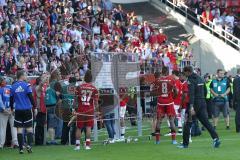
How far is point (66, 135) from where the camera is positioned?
67.1ft

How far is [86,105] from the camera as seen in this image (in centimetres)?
1823

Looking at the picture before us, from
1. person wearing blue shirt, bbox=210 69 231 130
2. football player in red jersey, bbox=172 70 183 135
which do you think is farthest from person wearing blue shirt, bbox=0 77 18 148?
person wearing blue shirt, bbox=210 69 231 130

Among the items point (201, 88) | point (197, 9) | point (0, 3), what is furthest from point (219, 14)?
point (201, 88)

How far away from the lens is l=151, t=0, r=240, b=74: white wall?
125 ft

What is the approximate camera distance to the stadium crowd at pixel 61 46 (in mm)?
20562

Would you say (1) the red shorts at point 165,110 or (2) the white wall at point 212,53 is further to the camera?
(2) the white wall at point 212,53

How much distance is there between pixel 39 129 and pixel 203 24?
20.4 m

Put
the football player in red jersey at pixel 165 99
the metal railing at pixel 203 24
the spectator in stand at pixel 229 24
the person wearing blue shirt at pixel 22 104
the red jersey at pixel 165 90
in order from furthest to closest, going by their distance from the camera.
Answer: the spectator in stand at pixel 229 24 < the metal railing at pixel 203 24 < the red jersey at pixel 165 90 < the football player in red jersey at pixel 165 99 < the person wearing blue shirt at pixel 22 104

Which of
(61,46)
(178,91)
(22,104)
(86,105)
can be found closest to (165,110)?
(178,91)

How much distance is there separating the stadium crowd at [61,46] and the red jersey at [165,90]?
1427 millimetres

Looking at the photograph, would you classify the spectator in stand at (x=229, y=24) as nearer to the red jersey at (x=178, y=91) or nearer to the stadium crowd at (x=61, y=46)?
the stadium crowd at (x=61, y=46)

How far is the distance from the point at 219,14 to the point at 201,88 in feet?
77.0

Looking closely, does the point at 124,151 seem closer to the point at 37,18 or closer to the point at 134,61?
the point at 134,61

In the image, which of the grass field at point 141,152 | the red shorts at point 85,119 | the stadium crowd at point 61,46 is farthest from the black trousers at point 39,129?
the red shorts at point 85,119
